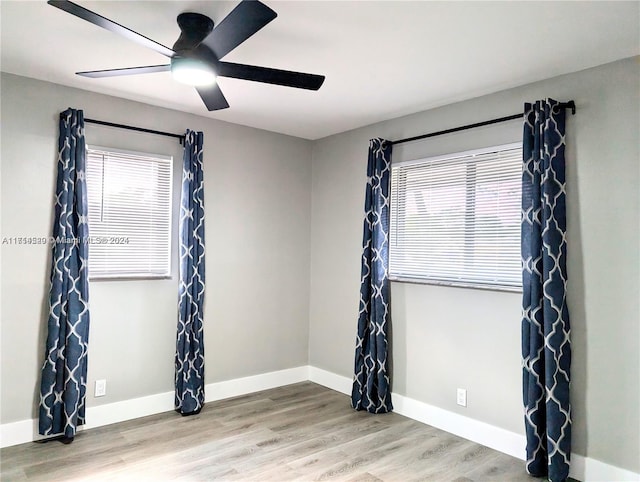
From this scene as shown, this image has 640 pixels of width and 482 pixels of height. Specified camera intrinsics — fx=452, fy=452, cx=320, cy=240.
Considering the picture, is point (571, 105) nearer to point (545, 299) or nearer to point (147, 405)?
point (545, 299)

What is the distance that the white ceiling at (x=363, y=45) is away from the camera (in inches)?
88.7

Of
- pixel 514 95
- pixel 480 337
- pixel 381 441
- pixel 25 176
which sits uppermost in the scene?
pixel 514 95

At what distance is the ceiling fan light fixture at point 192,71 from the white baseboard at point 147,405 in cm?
265

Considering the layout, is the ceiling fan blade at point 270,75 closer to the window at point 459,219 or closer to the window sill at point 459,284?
the window at point 459,219

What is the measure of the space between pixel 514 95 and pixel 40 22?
3029 mm

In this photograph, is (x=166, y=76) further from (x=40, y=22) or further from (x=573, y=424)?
(x=573, y=424)

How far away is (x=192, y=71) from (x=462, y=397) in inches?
117

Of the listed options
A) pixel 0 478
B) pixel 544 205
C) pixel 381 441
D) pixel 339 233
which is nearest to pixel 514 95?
pixel 544 205

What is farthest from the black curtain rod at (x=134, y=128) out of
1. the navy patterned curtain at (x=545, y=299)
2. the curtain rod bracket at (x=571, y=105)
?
the curtain rod bracket at (x=571, y=105)

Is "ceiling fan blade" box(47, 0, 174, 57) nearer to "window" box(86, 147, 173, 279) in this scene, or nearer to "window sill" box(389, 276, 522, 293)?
"window" box(86, 147, 173, 279)

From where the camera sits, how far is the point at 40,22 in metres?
2.43

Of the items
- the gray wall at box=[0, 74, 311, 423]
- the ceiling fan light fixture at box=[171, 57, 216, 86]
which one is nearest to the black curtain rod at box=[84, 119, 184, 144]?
the gray wall at box=[0, 74, 311, 423]

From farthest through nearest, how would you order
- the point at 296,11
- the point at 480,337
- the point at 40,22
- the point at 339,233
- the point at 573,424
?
the point at 339,233 → the point at 480,337 → the point at 573,424 → the point at 40,22 → the point at 296,11

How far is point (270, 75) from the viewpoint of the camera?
7.68ft
